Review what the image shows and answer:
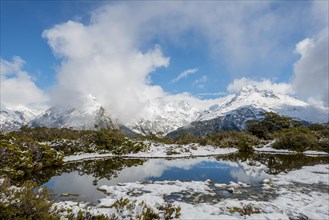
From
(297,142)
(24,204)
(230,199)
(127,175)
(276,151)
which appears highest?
(297,142)

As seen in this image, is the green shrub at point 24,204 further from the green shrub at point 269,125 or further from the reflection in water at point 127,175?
the green shrub at point 269,125

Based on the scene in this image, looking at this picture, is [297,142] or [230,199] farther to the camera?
[297,142]

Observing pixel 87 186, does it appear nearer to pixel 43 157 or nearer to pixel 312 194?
pixel 43 157

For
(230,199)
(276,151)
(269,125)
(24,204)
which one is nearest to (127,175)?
(230,199)

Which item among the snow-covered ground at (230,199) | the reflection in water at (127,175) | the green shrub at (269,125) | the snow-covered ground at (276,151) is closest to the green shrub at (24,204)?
the snow-covered ground at (230,199)

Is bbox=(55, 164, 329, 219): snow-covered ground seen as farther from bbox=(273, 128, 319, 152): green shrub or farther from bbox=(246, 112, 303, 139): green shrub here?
bbox=(246, 112, 303, 139): green shrub

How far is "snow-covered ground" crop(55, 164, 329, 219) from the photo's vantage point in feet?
43.7

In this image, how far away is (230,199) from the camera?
1616 centimetres

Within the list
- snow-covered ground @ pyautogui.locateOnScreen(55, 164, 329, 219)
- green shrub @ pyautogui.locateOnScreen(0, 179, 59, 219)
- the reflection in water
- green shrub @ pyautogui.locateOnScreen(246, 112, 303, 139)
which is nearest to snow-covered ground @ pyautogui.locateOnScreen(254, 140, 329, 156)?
green shrub @ pyautogui.locateOnScreen(246, 112, 303, 139)

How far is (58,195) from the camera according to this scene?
17.9 m

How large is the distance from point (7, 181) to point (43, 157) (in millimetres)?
21734

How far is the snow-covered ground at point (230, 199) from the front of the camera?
1330cm

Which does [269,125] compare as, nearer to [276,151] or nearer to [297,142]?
→ [297,142]

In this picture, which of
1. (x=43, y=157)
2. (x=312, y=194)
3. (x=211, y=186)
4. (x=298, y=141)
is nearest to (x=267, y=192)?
(x=312, y=194)
